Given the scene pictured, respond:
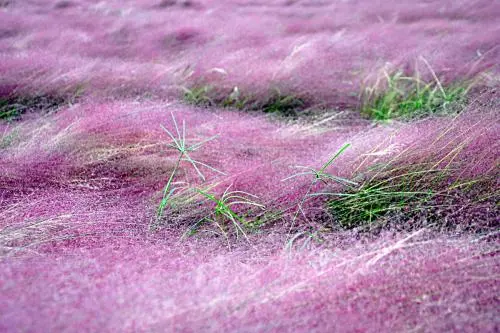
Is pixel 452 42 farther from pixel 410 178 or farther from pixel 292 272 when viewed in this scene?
pixel 292 272

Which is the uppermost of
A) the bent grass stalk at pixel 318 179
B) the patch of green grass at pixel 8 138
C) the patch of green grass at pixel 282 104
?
the patch of green grass at pixel 8 138

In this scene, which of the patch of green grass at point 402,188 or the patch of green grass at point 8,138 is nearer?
the patch of green grass at point 402,188

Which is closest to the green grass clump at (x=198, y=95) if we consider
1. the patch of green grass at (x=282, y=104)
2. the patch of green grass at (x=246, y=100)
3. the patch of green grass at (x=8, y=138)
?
the patch of green grass at (x=246, y=100)

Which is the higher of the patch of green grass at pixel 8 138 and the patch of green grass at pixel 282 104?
the patch of green grass at pixel 8 138

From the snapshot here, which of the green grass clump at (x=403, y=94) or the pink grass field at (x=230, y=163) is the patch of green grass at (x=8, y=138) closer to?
the pink grass field at (x=230, y=163)

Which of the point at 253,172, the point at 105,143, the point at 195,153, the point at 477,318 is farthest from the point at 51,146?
the point at 477,318

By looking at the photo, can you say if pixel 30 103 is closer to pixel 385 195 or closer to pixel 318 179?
pixel 318 179

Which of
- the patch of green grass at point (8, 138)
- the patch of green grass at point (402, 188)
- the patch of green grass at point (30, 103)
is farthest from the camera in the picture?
the patch of green grass at point (30, 103)

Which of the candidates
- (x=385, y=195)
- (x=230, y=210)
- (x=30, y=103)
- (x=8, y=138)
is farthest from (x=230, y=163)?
(x=30, y=103)
